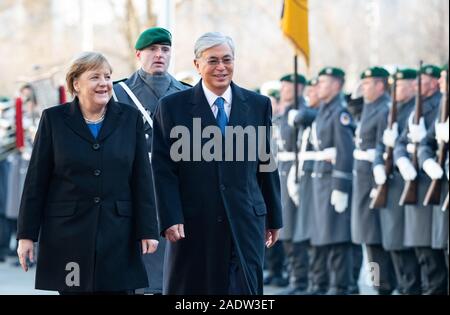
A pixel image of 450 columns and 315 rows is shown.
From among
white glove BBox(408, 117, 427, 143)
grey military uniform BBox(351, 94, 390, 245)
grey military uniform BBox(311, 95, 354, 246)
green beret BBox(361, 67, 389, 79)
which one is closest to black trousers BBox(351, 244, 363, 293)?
grey military uniform BBox(311, 95, 354, 246)

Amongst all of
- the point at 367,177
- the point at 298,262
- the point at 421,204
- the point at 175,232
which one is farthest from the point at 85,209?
the point at 298,262

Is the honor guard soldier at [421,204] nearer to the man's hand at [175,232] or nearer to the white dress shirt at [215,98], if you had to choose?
the white dress shirt at [215,98]

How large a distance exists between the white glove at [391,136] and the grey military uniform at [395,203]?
0.16ft

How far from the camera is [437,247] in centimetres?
1120

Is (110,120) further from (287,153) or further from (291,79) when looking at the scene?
(291,79)

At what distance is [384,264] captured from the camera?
12.2 meters

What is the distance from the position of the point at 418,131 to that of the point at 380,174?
59 centimetres

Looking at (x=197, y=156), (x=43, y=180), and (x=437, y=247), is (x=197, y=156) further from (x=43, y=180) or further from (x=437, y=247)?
(x=437, y=247)

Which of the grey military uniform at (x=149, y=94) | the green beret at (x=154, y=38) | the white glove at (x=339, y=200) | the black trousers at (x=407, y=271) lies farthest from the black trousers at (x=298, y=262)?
the green beret at (x=154, y=38)

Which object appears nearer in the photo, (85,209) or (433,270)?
(85,209)

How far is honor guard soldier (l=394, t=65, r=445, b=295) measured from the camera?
37.4 feet

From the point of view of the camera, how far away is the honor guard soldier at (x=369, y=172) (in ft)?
39.7

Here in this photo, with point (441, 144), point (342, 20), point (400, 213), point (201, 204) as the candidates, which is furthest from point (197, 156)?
point (342, 20)

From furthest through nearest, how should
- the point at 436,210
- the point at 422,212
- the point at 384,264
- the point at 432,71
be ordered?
the point at 384,264 → the point at 432,71 → the point at 422,212 → the point at 436,210
